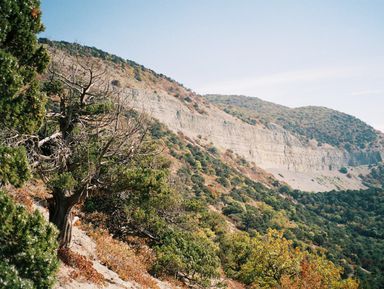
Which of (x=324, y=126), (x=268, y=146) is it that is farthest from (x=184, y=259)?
(x=324, y=126)

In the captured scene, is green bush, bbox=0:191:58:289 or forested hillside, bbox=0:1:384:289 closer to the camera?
green bush, bbox=0:191:58:289

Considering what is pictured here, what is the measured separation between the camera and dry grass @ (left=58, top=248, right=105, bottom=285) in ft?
38.8

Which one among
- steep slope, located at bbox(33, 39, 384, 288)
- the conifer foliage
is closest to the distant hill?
steep slope, located at bbox(33, 39, 384, 288)

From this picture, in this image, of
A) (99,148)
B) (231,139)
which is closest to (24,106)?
(99,148)

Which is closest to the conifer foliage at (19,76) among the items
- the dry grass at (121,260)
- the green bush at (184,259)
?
the dry grass at (121,260)

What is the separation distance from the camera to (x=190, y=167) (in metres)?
59.9

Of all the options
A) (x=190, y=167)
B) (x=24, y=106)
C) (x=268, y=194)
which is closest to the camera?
(x=24, y=106)

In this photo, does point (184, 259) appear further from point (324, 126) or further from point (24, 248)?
point (324, 126)

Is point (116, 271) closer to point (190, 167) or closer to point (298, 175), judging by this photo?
point (190, 167)

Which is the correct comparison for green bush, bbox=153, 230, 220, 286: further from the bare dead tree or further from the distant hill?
the distant hill

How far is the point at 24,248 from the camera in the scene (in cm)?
688

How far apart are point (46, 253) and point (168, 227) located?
1332cm

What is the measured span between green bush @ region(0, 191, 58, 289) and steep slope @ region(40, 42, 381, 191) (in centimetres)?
5619

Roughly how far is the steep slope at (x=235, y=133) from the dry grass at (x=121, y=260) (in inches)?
1893
